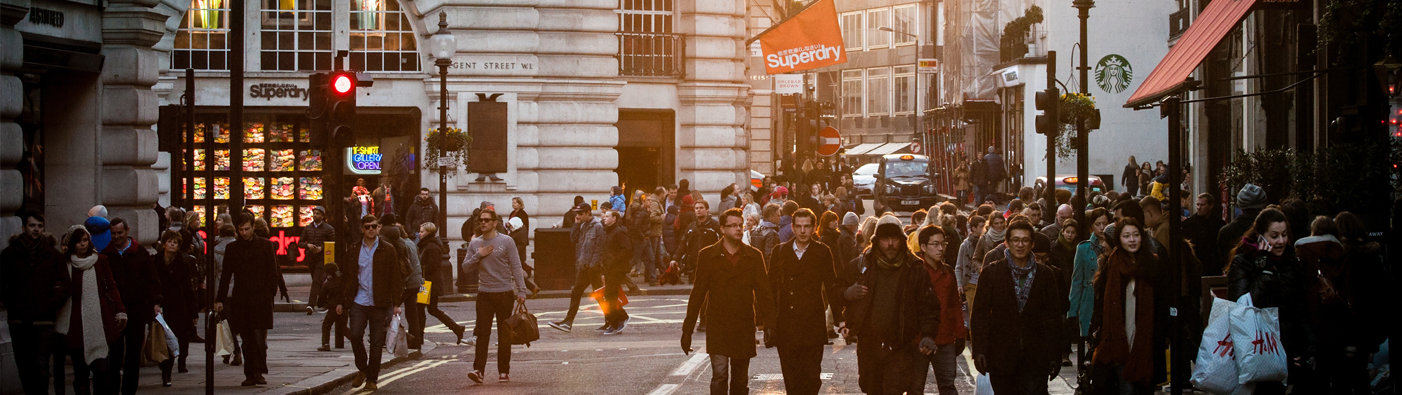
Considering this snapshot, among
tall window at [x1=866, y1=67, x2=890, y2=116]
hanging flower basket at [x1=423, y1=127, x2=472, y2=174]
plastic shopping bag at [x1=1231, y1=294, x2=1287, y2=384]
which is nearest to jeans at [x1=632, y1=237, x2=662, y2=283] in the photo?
hanging flower basket at [x1=423, y1=127, x2=472, y2=174]

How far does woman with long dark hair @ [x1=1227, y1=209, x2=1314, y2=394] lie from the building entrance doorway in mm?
19753

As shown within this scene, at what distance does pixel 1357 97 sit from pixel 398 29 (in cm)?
1704

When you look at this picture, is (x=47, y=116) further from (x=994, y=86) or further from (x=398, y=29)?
(x=994, y=86)

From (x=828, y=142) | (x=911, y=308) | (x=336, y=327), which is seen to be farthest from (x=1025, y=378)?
(x=828, y=142)

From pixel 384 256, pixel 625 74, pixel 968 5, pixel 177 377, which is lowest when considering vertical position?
pixel 177 377

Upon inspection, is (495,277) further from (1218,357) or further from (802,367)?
(1218,357)

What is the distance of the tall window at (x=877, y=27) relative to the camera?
260ft

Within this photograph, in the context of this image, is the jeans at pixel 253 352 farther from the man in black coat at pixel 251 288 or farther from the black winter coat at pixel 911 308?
the black winter coat at pixel 911 308

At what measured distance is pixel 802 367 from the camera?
10672 millimetres

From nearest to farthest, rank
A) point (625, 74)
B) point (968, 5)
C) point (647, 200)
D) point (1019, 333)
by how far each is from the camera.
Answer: point (1019, 333)
point (647, 200)
point (625, 74)
point (968, 5)

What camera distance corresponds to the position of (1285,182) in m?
14.2

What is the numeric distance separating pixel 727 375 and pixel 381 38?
17915mm

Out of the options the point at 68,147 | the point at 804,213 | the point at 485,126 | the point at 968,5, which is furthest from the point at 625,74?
the point at 968,5

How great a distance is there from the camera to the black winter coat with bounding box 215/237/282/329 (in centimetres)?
1309
